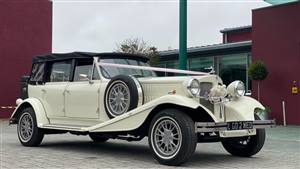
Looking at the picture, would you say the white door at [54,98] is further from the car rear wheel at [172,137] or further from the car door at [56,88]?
the car rear wheel at [172,137]

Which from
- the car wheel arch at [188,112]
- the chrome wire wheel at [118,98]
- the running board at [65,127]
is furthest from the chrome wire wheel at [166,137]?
the running board at [65,127]

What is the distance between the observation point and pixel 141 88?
7.80 m

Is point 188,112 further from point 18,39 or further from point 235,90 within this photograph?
point 18,39

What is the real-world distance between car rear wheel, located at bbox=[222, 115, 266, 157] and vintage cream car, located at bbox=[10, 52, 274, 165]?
0.06ft

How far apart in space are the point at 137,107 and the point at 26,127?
330cm

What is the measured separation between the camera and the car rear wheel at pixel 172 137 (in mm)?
6766

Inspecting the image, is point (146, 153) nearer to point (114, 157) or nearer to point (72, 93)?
point (114, 157)

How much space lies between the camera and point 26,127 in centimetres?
991

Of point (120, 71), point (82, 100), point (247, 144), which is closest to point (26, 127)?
point (82, 100)

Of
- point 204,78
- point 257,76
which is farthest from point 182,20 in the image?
point 204,78

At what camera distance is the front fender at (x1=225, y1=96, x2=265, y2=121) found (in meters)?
7.38

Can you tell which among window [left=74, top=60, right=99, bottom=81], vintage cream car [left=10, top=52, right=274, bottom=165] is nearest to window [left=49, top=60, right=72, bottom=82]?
vintage cream car [left=10, top=52, right=274, bottom=165]

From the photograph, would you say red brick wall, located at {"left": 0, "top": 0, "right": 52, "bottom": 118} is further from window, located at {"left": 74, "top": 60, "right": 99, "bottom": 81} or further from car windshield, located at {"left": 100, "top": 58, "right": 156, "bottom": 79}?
car windshield, located at {"left": 100, "top": 58, "right": 156, "bottom": 79}

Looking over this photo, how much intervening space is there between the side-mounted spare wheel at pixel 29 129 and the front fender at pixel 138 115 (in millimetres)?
1796
